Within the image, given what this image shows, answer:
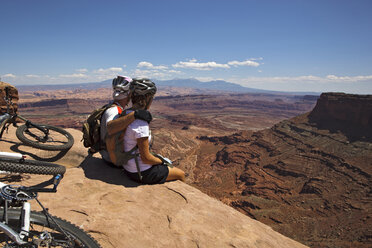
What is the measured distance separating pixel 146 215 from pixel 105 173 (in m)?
1.66

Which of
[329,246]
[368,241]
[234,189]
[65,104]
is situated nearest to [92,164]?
[329,246]

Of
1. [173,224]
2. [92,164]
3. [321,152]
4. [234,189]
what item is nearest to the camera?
[173,224]

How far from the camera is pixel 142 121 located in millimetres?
3189

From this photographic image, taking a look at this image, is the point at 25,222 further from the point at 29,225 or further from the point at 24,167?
the point at 24,167

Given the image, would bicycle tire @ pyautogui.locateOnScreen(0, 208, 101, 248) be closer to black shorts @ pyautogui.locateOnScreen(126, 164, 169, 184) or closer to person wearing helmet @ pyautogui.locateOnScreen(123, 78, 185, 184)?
person wearing helmet @ pyautogui.locateOnScreen(123, 78, 185, 184)

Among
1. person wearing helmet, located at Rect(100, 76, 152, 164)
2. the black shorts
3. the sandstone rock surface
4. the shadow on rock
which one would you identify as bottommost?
the sandstone rock surface

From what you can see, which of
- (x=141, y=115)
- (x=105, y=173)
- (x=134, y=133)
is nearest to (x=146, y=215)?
(x=134, y=133)

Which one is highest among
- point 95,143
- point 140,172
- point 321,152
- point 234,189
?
point 95,143

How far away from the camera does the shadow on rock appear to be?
151 inches

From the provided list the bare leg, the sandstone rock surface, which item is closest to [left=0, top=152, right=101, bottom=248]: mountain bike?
the sandstone rock surface

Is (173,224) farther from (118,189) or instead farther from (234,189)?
(234,189)

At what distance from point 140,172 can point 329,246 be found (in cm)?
1913

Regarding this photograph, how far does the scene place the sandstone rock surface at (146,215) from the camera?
256 cm

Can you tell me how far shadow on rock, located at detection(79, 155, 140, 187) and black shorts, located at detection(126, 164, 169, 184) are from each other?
0.52 ft
